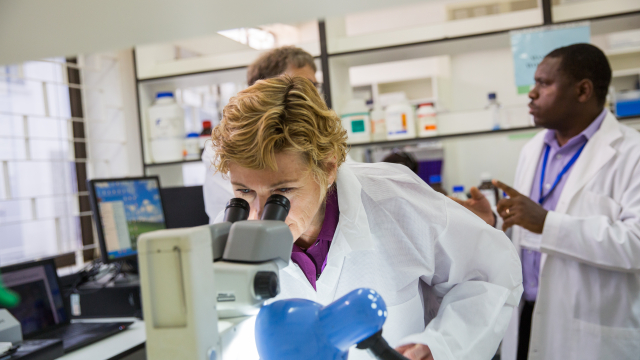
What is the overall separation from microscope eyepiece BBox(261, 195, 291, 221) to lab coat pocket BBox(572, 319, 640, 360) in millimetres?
1420

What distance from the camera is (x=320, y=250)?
3.54 ft

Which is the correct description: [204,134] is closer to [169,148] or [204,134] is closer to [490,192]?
[169,148]

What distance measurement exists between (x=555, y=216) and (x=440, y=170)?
6.53 feet

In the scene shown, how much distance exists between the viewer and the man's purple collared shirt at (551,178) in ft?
5.89

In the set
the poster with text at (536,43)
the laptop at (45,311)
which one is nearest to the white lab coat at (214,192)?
the laptop at (45,311)

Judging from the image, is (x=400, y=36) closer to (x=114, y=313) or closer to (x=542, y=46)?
(x=542, y=46)

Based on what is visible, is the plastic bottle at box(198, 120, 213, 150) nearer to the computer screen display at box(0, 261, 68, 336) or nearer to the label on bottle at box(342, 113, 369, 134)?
the label on bottle at box(342, 113, 369, 134)

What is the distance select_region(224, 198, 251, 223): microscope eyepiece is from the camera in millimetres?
699

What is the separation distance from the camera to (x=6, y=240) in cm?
200

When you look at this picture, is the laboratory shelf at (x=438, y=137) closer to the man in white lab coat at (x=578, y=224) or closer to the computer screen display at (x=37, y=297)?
the man in white lab coat at (x=578, y=224)

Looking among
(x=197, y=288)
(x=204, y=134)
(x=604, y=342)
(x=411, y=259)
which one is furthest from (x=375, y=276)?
(x=204, y=134)

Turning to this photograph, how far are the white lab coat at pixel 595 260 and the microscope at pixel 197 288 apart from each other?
53.6 inches

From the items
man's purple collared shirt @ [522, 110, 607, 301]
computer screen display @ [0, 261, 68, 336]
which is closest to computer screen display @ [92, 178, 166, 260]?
computer screen display @ [0, 261, 68, 336]

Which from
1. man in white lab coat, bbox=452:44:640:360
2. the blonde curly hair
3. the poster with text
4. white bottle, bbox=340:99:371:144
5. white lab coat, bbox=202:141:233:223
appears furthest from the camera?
white bottle, bbox=340:99:371:144
